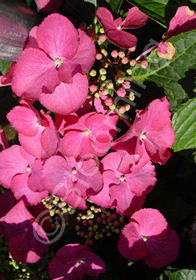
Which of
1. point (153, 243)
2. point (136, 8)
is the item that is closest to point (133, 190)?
point (153, 243)

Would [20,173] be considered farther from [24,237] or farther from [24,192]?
[24,237]

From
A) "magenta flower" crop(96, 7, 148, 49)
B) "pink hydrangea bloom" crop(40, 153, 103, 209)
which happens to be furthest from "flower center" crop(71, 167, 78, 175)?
"magenta flower" crop(96, 7, 148, 49)

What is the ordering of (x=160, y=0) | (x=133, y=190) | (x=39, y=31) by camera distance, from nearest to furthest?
(x=39, y=31)
(x=160, y=0)
(x=133, y=190)

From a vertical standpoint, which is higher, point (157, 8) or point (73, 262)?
point (157, 8)

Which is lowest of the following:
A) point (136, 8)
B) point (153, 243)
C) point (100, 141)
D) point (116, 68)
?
point (153, 243)

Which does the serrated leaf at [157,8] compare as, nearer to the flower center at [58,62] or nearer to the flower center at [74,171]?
the flower center at [58,62]

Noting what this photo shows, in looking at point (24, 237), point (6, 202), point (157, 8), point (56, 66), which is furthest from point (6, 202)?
point (157, 8)

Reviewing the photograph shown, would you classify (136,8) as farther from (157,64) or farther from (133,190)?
(133,190)
